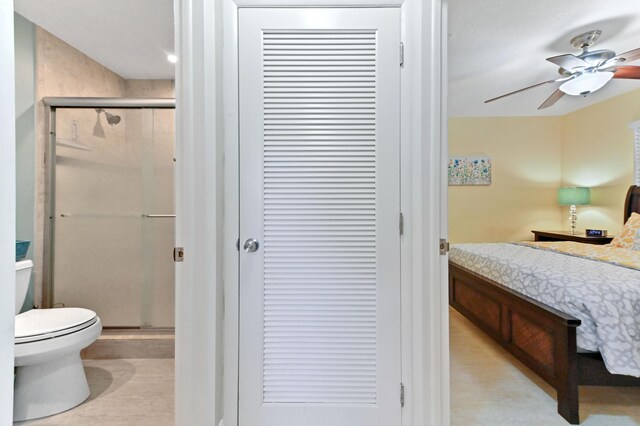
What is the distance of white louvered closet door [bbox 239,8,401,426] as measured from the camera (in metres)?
1.36

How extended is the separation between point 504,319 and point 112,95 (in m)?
3.66

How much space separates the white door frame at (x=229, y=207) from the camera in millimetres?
1210

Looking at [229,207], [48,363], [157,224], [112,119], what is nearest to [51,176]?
[112,119]

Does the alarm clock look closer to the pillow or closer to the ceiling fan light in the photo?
the pillow

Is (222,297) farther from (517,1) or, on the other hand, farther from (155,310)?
(517,1)

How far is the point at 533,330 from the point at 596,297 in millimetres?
398

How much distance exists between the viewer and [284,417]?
136cm

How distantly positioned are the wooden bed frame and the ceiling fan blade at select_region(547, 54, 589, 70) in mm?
1725

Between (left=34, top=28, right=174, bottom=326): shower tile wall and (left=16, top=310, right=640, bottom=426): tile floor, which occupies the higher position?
(left=34, top=28, right=174, bottom=326): shower tile wall

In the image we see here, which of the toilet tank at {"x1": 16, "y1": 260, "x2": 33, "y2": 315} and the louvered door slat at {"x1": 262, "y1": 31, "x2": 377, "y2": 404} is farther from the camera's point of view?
the toilet tank at {"x1": 16, "y1": 260, "x2": 33, "y2": 315}

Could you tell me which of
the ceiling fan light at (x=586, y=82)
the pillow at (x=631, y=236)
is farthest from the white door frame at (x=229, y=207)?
the pillow at (x=631, y=236)

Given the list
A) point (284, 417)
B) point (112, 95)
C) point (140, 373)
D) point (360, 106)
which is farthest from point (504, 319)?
point (112, 95)

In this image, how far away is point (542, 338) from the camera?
69.0 inches

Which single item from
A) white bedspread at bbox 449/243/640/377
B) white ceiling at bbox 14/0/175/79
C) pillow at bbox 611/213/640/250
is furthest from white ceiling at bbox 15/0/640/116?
white bedspread at bbox 449/243/640/377
